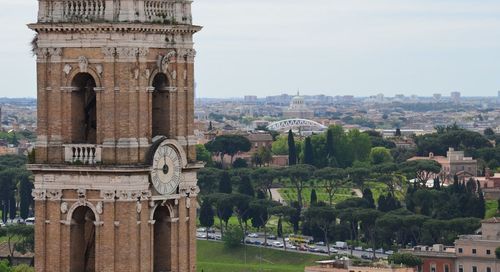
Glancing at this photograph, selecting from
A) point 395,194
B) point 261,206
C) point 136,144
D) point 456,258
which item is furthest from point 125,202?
point 395,194

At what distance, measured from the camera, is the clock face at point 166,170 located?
94.6 ft

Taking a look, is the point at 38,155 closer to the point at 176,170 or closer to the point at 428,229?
the point at 176,170

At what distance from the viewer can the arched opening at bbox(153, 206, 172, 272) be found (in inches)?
1170

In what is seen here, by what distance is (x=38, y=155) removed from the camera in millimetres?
29078

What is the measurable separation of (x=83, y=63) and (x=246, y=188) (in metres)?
115

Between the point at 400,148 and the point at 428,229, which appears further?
the point at 400,148

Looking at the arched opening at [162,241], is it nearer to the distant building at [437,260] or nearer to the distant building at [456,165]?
A: the distant building at [437,260]

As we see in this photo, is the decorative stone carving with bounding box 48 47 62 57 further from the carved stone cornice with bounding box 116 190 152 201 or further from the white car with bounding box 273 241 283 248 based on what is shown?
the white car with bounding box 273 241 283 248

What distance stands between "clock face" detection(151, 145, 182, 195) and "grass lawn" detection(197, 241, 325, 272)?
80201mm

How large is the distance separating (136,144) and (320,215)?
99502 mm

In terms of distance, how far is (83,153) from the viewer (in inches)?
1131

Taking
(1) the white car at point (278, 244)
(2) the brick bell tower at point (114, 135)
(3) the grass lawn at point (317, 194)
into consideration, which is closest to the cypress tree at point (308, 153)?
(3) the grass lawn at point (317, 194)

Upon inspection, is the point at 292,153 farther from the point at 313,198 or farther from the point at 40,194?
the point at 40,194

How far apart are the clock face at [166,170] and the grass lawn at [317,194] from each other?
115355 mm
